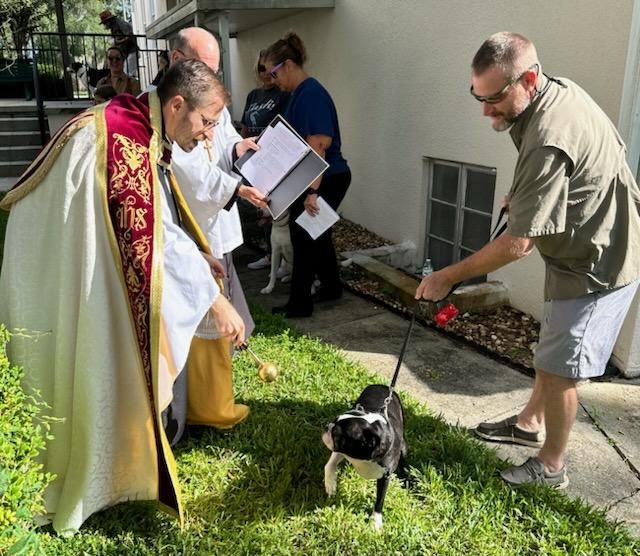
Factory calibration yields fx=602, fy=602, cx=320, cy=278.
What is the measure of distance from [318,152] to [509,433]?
2494 mm

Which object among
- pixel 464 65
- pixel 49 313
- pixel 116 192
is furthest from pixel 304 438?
pixel 464 65

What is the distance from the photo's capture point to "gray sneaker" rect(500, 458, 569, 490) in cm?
285

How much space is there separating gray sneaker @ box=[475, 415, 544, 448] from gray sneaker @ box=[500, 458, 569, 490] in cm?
31

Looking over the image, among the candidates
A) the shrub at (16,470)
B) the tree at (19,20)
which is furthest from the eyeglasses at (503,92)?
the tree at (19,20)

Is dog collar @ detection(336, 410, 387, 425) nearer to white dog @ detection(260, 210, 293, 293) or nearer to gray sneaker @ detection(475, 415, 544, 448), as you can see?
gray sneaker @ detection(475, 415, 544, 448)

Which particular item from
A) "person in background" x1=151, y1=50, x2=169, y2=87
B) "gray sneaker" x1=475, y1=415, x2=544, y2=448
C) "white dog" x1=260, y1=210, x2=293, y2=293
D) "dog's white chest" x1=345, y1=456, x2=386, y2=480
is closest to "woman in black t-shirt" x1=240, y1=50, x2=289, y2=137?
"person in background" x1=151, y1=50, x2=169, y2=87

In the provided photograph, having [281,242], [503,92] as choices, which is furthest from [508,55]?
[281,242]

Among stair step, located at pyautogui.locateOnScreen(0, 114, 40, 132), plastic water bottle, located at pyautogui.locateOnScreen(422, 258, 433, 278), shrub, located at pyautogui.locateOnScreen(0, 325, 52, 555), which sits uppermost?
stair step, located at pyautogui.locateOnScreen(0, 114, 40, 132)

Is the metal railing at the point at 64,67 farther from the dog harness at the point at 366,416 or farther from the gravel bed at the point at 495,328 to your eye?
the dog harness at the point at 366,416

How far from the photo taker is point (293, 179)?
373cm

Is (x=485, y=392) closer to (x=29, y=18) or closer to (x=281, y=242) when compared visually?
(x=281, y=242)

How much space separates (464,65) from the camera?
510cm

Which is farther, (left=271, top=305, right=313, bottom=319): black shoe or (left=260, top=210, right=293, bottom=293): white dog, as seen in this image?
(left=260, top=210, right=293, bottom=293): white dog

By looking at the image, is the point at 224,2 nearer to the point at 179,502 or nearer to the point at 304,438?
the point at 304,438
